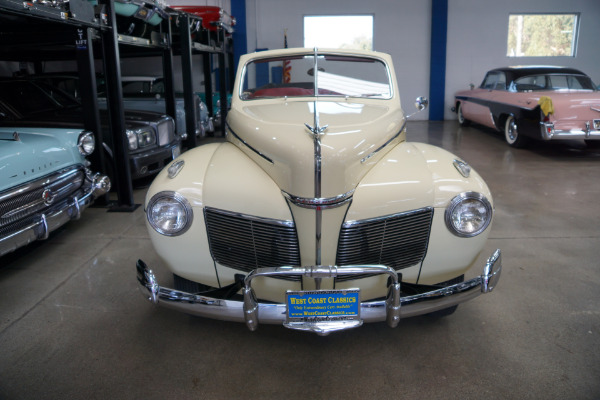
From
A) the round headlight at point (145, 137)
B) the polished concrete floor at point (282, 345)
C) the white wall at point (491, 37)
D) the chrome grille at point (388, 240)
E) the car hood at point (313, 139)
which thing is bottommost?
the polished concrete floor at point (282, 345)

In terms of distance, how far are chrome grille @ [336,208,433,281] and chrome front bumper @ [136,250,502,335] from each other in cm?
21

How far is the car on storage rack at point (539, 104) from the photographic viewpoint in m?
6.73

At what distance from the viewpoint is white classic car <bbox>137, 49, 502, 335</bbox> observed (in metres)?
2.00

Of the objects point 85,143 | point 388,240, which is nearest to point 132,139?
point 85,143

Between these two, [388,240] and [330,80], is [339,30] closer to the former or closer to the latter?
[330,80]

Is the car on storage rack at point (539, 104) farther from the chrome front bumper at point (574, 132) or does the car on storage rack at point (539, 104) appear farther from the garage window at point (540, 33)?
the garage window at point (540, 33)

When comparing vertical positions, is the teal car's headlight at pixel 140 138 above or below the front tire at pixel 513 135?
above

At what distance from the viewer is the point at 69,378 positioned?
2.10 meters

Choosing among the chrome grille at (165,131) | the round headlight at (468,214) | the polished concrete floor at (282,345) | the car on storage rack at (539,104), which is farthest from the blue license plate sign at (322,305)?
the car on storage rack at (539,104)

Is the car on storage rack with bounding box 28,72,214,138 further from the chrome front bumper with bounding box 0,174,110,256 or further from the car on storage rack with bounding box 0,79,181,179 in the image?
the chrome front bumper with bounding box 0,174,110,256

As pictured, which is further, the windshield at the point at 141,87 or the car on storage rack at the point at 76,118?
the windshield at the point at 141,87

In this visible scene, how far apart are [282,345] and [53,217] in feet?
6.93

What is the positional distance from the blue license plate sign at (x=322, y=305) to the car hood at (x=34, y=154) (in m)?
2.21

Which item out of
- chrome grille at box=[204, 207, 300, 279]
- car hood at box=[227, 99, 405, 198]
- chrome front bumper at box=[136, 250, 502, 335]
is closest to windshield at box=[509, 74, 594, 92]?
car hood at box=[227, 99, 405, 198]
